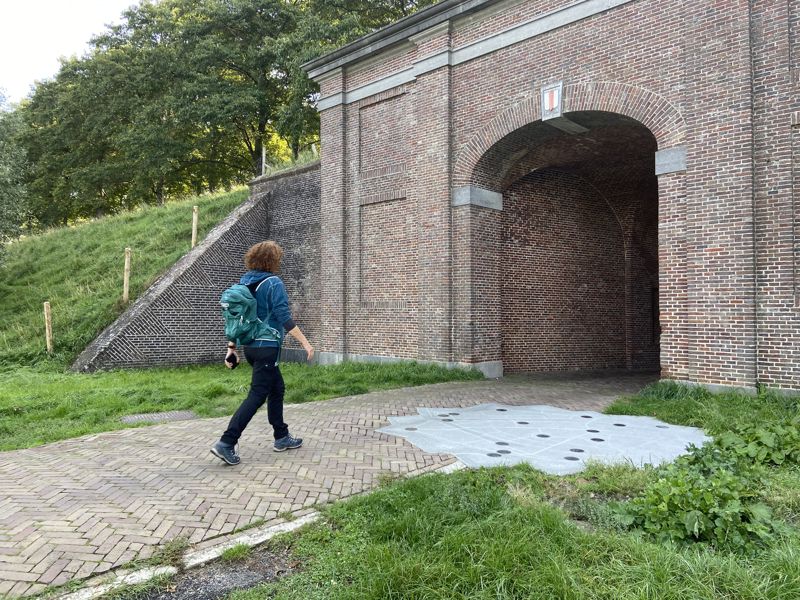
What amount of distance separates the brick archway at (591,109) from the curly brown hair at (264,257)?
23.3 ft

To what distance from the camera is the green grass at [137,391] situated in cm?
730

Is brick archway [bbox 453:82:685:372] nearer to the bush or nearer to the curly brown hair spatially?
the bush

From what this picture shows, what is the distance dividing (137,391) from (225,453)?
226 inches

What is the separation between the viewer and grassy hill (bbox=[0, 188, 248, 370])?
45.9ft

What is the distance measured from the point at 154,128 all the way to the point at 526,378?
25.1m

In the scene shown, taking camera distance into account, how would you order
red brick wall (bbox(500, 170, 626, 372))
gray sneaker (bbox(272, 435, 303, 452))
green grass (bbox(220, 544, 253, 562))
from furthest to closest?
red brick wall (bbox(500, 170, 626, 372)) < gray sneaker (bbox(272, 435, 303, 452)) < green grass (bbox(220, 544, 253, 562))

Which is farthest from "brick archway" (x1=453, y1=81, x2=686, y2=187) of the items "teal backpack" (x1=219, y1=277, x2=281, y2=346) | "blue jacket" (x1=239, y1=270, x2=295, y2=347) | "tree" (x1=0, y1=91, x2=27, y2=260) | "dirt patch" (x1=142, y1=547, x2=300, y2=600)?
"tree" (x1=0, y1=91, x2=27, y2=260)

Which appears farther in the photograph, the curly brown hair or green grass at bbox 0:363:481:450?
green grass at bbox 0:363:481:450

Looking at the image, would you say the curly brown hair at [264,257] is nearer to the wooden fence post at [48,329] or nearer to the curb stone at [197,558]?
the curb stone at [197,558]

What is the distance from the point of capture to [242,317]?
4.81 metres

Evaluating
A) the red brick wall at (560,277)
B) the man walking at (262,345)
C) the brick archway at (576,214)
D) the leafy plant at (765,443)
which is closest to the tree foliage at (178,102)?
the red brick wall at (560,277)

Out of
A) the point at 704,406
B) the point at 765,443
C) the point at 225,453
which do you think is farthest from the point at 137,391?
the point at 765,443

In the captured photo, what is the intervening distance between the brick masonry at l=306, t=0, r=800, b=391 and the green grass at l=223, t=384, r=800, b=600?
479 centimetres

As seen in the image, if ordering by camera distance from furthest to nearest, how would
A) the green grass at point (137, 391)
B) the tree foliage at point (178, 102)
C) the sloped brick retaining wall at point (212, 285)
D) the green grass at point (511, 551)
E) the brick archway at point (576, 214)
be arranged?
the tree foliage at point (178, 102), the sloped brick retaining wall at point (212, 285), the brick archway at point (576, 214), the green grass at point (137, 391), the green grass at point (511, 551)
